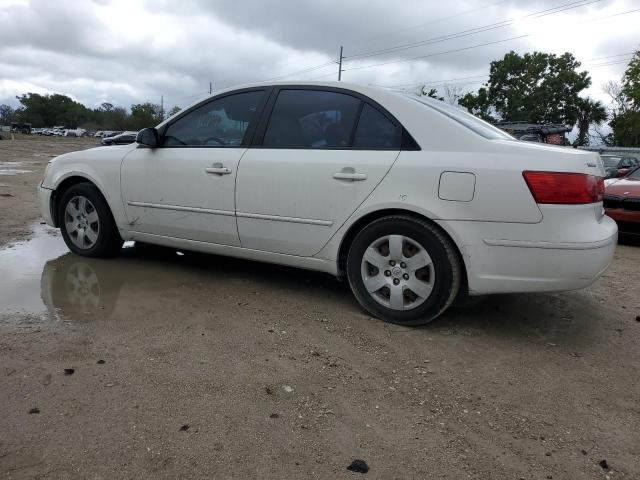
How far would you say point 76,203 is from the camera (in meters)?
4.85

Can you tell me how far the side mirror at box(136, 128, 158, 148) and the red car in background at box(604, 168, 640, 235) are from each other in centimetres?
578

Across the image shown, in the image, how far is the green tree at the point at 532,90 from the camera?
53531 mm

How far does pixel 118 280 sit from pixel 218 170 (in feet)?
4.08

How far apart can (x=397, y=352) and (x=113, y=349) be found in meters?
1.63

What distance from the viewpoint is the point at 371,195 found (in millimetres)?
3385

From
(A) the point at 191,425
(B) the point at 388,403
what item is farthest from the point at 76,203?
(B) the point at 388,403

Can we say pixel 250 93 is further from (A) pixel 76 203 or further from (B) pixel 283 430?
(B) pixel 283 430

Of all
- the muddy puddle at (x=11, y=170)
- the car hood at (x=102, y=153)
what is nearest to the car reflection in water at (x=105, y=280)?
the car hood at (x=102, y=153)

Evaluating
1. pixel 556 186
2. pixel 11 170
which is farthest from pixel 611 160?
pixel 11 170

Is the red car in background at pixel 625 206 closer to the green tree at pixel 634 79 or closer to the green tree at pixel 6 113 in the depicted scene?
the green tree at pixel 634 79

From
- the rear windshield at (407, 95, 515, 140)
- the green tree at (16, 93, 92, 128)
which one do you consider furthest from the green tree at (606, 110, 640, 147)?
the green tree at (16, 93, 92, 128)

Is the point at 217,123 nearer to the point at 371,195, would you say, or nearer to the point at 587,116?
the point at 371,195

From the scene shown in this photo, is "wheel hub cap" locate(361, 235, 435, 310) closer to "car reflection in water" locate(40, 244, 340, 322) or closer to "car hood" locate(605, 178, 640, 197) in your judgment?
"car reflection in water" locate(40, 244, 340, 322)

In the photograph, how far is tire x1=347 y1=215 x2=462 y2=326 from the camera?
322 cm
